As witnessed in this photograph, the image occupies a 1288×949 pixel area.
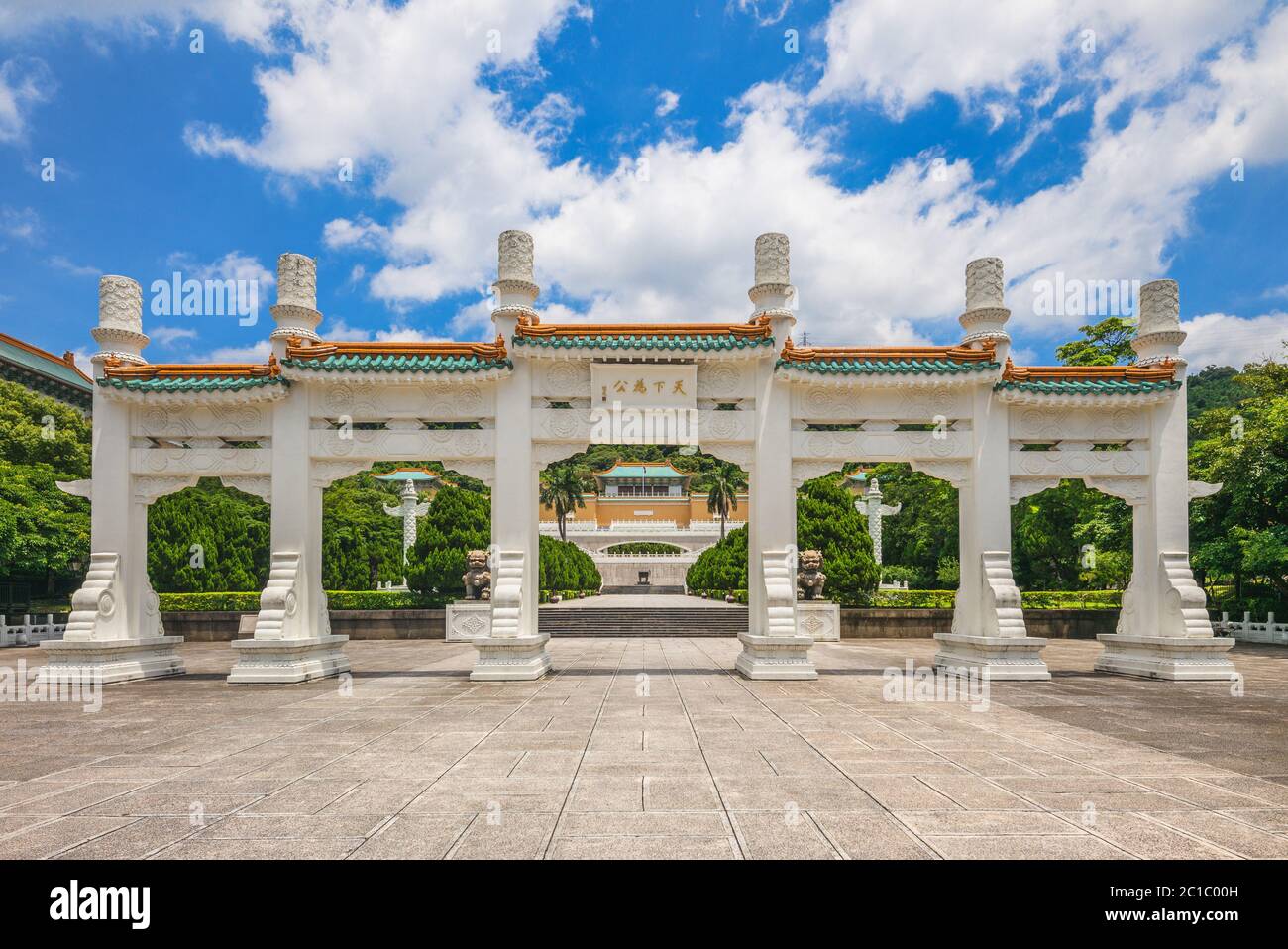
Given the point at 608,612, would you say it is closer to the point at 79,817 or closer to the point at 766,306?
the point at 766,306

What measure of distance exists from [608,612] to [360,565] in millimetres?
9474

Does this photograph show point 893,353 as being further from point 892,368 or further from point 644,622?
point 644,622

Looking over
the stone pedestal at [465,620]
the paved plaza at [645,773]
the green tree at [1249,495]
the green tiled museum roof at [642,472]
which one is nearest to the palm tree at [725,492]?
the green tiled museum roof at [642,472]

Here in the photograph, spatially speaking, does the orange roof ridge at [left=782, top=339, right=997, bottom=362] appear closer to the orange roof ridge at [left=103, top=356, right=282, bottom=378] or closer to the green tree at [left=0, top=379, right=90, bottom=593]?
the orange roof ridge at [left=103, top=356, right=282, bottom=378]

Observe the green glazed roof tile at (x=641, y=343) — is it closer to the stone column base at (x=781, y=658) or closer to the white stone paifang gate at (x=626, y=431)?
the white stone paifang gate at (x=626, y=431)

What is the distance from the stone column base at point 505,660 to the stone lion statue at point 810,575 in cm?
1083

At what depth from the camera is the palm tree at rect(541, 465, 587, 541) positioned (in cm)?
4766

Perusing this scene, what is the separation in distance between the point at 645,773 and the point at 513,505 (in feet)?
19.1

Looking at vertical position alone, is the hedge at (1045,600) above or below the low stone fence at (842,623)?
above

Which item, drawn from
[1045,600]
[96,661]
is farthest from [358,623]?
[1045,600]

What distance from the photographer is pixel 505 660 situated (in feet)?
35.6

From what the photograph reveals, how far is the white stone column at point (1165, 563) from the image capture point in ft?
35.4

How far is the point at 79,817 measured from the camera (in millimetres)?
4719

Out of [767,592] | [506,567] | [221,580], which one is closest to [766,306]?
[767,592]
